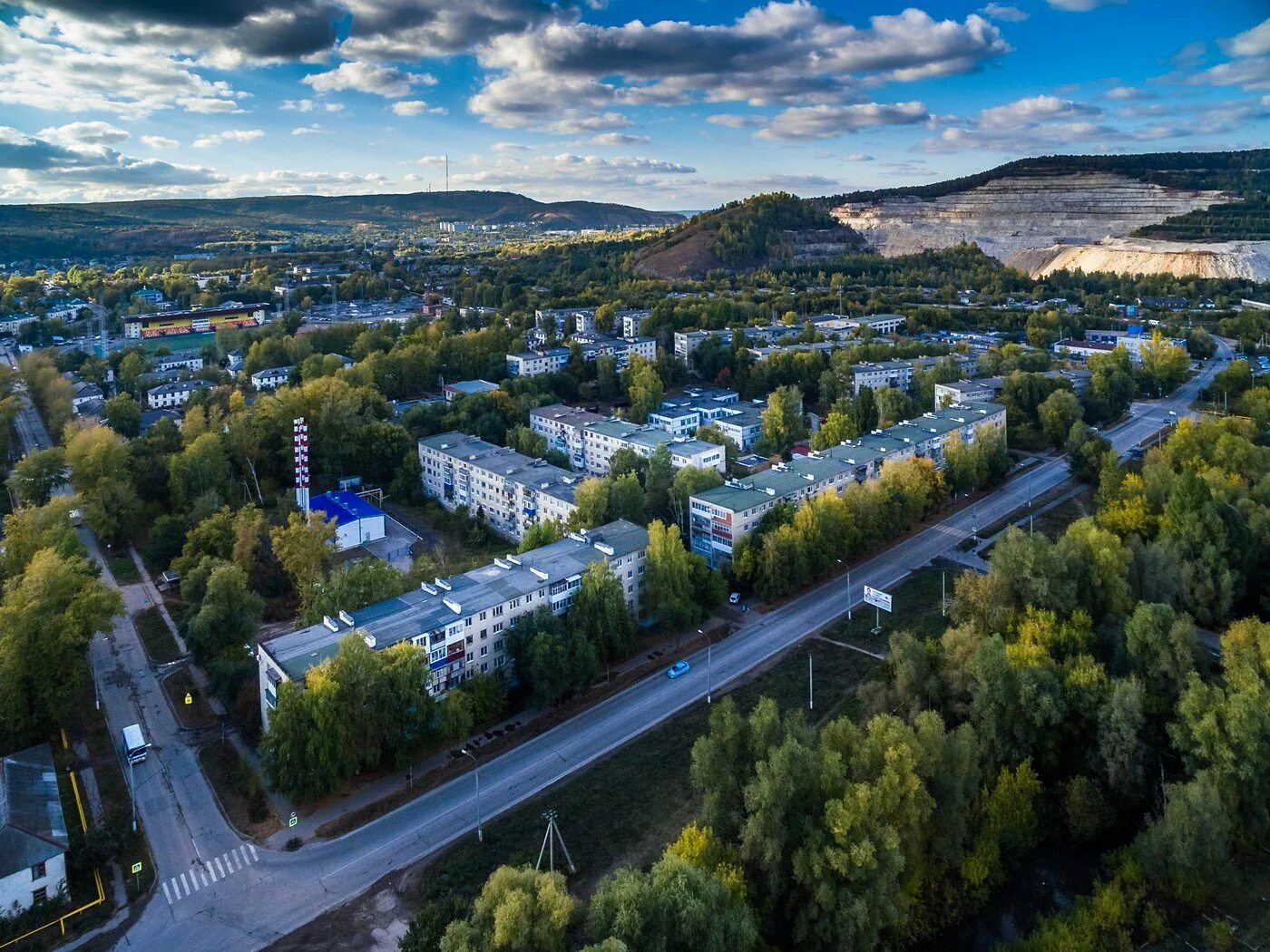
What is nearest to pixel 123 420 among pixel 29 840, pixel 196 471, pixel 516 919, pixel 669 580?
pixel 196 471

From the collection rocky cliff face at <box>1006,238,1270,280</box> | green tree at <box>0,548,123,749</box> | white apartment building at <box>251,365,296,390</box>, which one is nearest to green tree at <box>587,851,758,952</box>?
green tree at <box>0,548,123,749</box>

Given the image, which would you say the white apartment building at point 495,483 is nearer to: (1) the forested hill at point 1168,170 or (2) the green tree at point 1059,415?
(2) the green tree at point 1059,415

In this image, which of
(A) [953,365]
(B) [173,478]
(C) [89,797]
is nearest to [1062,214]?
(A) [953,365]

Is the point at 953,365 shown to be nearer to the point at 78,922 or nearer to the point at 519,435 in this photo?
the point at 519,435

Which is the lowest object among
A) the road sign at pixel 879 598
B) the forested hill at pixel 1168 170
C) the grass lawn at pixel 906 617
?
the grass lawn at pixel 906 617

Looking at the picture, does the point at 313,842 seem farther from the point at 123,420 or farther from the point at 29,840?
the point at 123,420

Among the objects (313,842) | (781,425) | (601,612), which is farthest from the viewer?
(781,425)

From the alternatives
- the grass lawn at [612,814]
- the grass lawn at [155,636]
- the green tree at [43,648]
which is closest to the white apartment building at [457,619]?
the grass lawn at [612,814]
